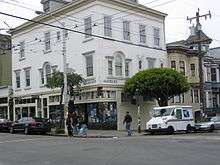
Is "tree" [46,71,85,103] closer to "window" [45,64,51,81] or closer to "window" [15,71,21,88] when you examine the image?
"window" [45,64,51,81]

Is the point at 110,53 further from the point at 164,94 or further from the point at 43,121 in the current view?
the point at 43,121

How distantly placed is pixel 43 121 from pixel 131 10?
13182 millimetres

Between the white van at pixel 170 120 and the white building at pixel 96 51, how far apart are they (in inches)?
247

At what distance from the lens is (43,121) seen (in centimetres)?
3506

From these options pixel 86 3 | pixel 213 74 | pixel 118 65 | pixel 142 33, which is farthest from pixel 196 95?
pixel 86 3

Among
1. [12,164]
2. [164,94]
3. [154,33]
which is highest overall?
[154,33]

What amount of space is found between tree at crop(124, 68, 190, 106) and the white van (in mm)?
3914

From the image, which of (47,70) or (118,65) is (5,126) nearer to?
(47,70)

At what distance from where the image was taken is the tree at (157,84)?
36.8 metres

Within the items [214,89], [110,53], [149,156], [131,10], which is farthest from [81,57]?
[149,156]

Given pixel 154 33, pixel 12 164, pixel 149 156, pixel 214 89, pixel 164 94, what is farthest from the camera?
pixel 214 89

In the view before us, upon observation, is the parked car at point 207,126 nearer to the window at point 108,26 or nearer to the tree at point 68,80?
the tree at point 68,80

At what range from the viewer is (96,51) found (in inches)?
1484

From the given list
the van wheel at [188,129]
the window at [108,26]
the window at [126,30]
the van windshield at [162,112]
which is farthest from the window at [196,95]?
the van windshield at [162,112]
